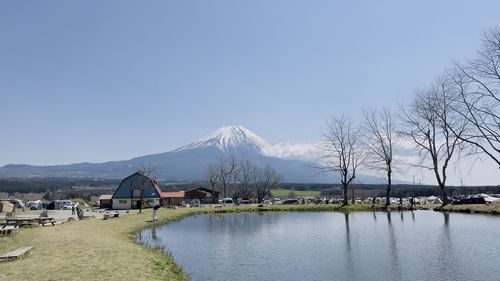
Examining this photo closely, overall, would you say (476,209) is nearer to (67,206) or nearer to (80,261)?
(80,261)

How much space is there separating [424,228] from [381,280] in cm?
1799

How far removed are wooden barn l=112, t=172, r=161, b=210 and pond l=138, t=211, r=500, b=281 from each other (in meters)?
49.0

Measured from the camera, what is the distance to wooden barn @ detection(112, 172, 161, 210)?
7865 centimetres

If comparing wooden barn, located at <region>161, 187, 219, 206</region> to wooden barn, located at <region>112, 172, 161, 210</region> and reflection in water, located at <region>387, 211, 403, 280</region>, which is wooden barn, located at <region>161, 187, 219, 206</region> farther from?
reflection in water, located at <region>387, 211, 403, 280</region>

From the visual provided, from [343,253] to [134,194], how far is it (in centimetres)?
6358

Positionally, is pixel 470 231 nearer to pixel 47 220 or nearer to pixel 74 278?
pixel 74 278

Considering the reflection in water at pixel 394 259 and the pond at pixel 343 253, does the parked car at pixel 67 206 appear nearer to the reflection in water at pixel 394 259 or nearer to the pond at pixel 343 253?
the pond at pixel 343 253

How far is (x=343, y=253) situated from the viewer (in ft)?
68.4

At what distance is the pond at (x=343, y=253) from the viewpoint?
1628cm

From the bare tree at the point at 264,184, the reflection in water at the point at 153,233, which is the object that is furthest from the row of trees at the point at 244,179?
the reflection in water at the point at 153,233

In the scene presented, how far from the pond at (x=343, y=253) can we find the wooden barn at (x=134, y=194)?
49.0m

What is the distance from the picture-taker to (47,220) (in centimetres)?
3334

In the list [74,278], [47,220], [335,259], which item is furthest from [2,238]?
[335,259]

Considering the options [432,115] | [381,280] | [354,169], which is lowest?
[381,280]
